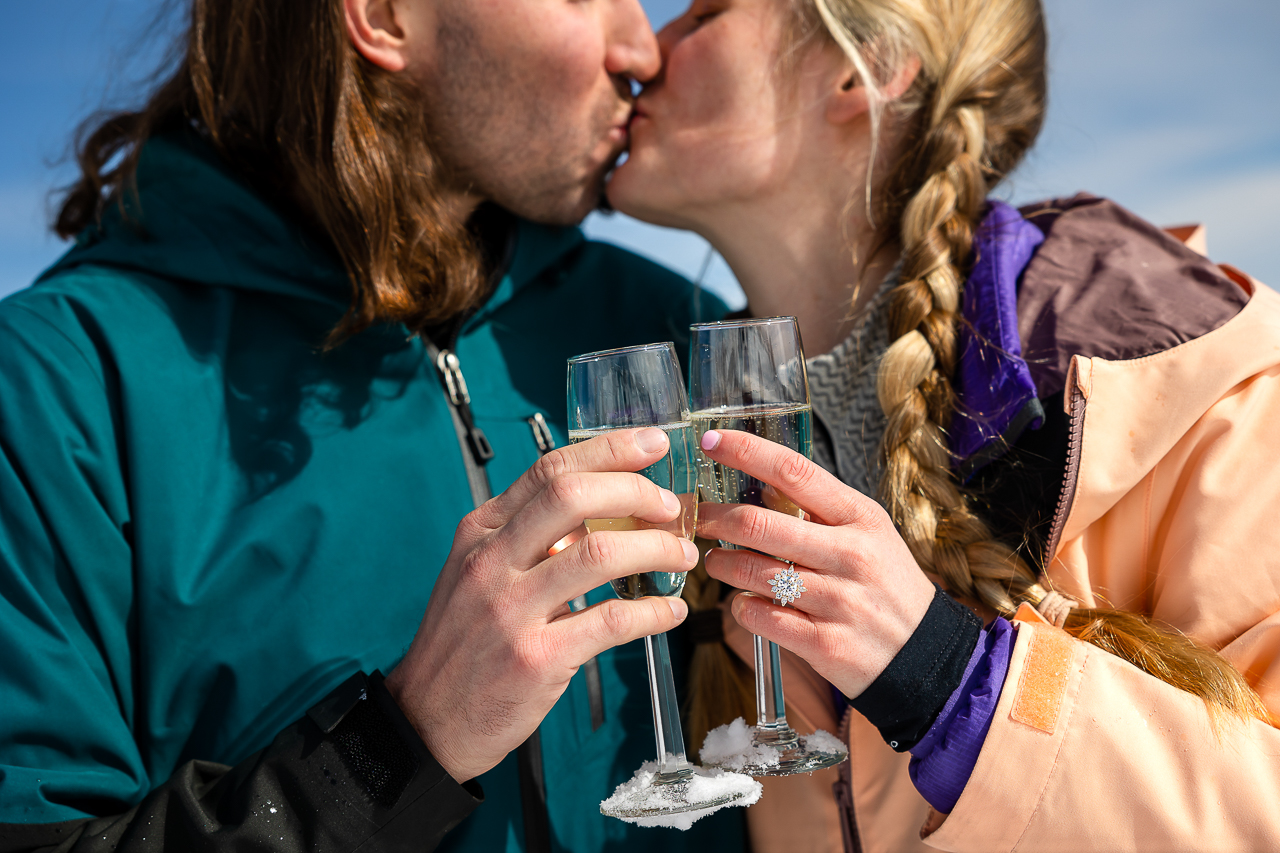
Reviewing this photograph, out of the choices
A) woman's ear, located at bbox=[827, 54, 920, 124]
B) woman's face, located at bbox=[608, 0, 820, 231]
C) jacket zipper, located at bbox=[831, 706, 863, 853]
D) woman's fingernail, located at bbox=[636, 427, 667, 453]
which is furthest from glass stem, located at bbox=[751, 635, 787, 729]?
woman's ear, located at bbox=[827, 54, 920, 124]

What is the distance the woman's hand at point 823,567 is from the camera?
4.78ft

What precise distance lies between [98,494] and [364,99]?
1312mm

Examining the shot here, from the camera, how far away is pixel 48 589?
1748 millimetres

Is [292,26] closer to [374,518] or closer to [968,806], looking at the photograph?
[374,518]

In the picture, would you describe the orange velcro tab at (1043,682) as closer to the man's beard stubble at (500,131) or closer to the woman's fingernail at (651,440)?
the woman's fingernail at (651,440)

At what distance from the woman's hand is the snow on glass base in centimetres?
19

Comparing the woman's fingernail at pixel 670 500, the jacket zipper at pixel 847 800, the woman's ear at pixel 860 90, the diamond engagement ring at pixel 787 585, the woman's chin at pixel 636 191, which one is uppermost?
the woman's ear at pixel 860 90

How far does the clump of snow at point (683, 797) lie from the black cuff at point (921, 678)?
0.27 meters

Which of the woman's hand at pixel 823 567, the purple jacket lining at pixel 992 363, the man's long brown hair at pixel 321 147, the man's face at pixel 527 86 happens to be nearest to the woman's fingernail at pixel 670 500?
the woman's hand at pixel 823 567

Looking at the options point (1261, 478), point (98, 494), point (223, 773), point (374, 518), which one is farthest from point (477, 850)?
point (1261, 478)

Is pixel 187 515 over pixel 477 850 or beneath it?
over

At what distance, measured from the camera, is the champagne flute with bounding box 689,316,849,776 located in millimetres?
1580

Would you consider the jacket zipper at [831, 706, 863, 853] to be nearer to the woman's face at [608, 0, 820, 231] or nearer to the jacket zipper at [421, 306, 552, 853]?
the jacket zipper at [421, 306, 552, 853]

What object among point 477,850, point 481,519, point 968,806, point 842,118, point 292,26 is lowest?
point 477,850
